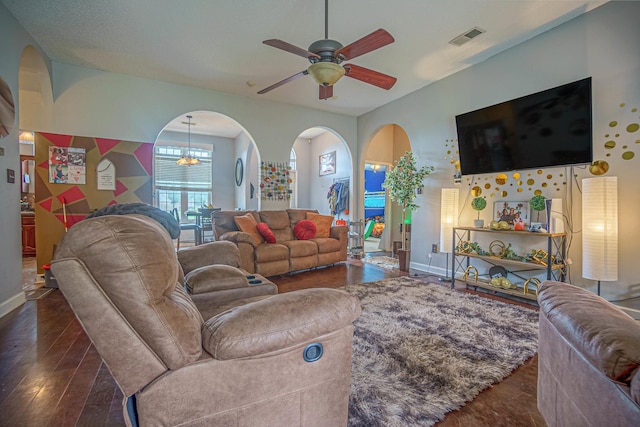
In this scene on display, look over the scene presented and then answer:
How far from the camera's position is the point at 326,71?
2438 mm

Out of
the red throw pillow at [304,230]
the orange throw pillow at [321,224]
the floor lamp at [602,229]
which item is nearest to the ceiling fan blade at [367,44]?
the floor lamp at [602,229]

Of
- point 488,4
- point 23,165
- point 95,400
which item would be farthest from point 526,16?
point 23,165

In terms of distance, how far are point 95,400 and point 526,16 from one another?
473 cm

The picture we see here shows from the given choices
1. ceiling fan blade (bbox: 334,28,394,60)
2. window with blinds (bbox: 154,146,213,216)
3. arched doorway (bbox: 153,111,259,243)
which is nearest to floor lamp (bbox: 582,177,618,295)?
ceiling fan blade (bbox: 334,28,394,60)

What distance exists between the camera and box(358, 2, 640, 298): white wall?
2.70 metres

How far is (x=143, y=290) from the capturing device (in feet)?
2.65

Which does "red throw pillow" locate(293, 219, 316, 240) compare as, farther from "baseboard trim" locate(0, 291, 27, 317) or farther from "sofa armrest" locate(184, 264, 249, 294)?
"baseboard trim" locate(0, 291, 27, 317)

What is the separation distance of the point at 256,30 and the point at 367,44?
59.7 inches

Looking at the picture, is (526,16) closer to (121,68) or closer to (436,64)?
(436,64)

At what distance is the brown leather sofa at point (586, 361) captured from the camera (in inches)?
30.3

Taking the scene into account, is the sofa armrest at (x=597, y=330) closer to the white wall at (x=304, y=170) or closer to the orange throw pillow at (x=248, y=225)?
the orange throw pillow at (x=248, y=225)

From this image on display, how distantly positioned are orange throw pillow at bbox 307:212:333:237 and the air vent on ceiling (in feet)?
9.92

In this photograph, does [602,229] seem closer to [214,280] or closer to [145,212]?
[214,280]

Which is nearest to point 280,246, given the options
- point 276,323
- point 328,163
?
point 276,323
